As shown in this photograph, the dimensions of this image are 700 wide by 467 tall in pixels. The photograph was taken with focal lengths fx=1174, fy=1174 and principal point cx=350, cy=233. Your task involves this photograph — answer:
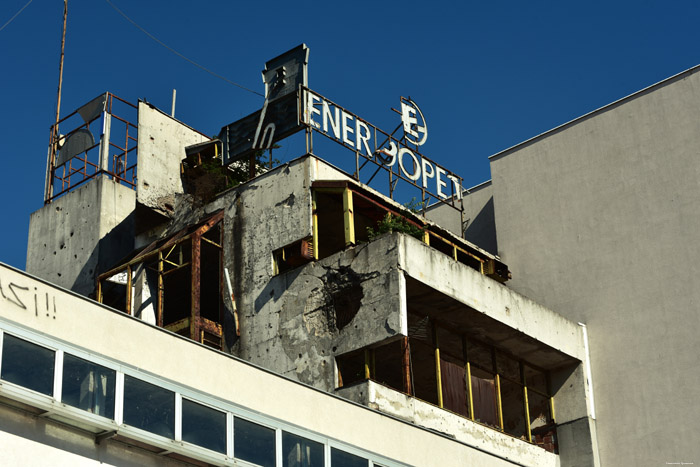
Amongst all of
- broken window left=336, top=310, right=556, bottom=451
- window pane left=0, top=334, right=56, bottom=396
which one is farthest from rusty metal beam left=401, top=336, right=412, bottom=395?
window pane left=0, top=334, right=56, bottom=396

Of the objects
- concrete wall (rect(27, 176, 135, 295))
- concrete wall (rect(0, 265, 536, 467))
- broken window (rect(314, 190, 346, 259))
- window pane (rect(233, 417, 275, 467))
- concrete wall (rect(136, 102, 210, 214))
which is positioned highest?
concrete wall (rect(136, 102, 210, 214))

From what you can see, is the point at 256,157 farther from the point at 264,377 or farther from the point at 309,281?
the point at 264,377

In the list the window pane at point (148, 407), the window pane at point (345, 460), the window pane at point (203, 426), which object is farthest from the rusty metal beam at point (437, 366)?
the window pane at point (148, 407)

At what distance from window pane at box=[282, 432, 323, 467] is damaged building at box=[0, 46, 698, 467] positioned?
0.13 ft

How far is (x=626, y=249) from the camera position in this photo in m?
34.2

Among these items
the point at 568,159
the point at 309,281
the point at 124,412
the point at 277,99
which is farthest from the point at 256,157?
the point at 124,412

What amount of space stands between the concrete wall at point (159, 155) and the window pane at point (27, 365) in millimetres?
17284

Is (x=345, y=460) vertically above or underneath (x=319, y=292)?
underneath

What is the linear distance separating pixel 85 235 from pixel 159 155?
3360mm

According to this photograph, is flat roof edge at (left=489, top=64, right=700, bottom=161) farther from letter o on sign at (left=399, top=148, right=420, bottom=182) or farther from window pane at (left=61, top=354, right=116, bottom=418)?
window pane at (left=61, top=354, right=116, bottom=418)

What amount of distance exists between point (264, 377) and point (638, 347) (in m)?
15.1

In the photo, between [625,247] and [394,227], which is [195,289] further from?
[625,247]

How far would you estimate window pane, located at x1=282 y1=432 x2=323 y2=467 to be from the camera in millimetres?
20898

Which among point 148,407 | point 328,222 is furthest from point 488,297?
point 148,407
